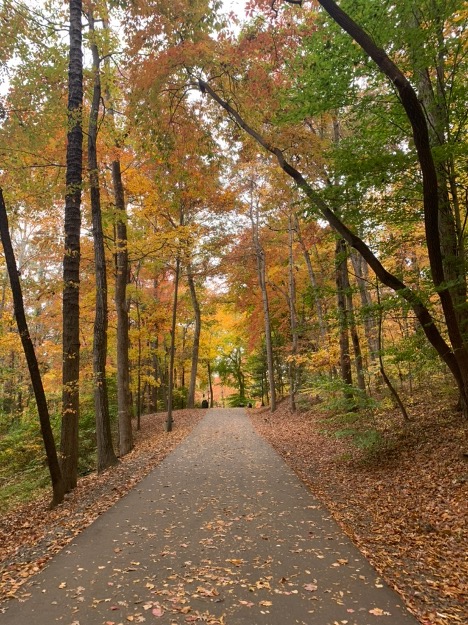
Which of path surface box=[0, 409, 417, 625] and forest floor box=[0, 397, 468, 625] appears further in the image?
forest floor box=[0, 397, 468, 625]

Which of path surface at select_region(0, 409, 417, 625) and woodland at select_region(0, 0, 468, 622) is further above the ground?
woodland at select_region(0, 0, 468, 622)

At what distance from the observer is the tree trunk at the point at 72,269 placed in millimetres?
7512

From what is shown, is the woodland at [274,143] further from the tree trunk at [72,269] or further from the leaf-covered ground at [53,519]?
the leaf-covered ground at [53,519]

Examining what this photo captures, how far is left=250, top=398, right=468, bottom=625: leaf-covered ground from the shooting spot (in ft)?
11.7

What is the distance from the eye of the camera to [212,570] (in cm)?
393

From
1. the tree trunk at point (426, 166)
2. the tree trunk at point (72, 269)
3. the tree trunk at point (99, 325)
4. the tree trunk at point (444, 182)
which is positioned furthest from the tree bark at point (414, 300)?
the tree trunk at point (99, 325)

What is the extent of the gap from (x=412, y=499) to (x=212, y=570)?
3243 millimetres

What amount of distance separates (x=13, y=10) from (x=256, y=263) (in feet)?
49.1

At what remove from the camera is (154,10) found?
7328mm

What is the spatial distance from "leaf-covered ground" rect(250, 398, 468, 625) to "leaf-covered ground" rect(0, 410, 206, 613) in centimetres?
335

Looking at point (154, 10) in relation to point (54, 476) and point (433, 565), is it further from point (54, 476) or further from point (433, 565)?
point (433, 565)

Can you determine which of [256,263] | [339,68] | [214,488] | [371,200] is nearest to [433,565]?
[214,488]

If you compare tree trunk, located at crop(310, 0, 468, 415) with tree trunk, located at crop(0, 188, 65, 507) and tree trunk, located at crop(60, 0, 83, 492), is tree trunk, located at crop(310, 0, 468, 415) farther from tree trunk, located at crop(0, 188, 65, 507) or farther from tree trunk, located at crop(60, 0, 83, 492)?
tree trunk, located at crop(0, 188, 65, 507)

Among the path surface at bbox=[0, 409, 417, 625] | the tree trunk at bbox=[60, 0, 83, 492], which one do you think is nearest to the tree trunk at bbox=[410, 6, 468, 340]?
the path surface at bbox=[0, 409, 417, 625]
